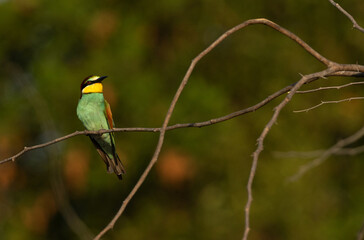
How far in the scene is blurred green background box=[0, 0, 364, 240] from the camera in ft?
21.4

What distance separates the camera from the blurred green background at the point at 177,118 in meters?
6.53

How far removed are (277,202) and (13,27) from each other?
3.64 m

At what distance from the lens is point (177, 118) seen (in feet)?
22.4

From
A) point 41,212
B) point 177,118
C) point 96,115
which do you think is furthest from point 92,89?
point 41,212

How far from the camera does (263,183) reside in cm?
648

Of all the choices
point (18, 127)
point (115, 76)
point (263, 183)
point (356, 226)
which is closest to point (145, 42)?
point (115, 76)

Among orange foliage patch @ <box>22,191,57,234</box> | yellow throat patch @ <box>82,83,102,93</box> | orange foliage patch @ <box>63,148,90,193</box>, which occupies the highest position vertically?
yellow throat patch @ <box>82,83,102,93</box>

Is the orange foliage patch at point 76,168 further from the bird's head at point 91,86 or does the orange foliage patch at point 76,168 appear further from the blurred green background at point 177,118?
the bird's head at point 91,86

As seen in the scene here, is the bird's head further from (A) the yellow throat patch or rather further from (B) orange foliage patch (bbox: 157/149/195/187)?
(B) orange foliage patch (bbox: 157/149/195/187)

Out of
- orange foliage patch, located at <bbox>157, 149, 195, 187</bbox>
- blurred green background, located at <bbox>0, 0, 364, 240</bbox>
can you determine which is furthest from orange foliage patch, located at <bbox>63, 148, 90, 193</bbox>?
orange foliage patch, located at <bbox>157, 149, 195, 187</bbox>

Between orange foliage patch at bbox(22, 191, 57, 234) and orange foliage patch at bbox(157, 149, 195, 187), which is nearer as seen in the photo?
orange foliage patch at bbox(157, 149, 195, 187)

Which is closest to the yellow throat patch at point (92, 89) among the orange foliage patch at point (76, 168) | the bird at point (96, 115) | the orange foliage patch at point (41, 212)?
the bird at point (96, 115)

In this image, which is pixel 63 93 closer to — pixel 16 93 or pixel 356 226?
pixel 16 93

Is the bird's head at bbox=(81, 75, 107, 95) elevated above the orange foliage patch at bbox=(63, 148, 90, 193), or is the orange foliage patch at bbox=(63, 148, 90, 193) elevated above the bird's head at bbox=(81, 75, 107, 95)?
the bird's head at bbox=(81, 75, 107, 95)
